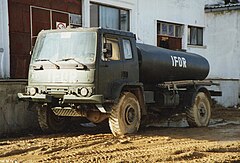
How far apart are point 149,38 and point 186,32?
3385 mm

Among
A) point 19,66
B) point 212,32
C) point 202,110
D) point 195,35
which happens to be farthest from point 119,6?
point 212,32

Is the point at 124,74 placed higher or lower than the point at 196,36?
lower

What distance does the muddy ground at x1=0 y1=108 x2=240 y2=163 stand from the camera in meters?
7.55

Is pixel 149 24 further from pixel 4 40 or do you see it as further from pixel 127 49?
pixel 127 49

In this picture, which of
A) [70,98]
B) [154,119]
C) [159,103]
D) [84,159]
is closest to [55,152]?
[84,159]

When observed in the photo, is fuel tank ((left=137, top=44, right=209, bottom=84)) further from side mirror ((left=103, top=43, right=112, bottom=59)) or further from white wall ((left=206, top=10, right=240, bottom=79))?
white wall ((left=206, top=10, right=240, bottom=79))

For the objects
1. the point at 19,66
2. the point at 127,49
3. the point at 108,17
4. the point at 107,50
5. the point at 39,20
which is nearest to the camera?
the point at 107,50

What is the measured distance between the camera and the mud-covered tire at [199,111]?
12.4 m

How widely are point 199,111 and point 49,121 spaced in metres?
4.66

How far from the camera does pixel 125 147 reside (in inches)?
333

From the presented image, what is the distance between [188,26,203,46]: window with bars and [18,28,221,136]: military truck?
10801mm

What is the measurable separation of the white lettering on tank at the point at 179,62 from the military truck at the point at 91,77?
66cm

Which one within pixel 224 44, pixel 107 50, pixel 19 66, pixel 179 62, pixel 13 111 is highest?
pixel 224 44

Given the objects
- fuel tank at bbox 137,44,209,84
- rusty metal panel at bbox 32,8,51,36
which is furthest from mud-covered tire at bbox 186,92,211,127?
rusty metal panel at bbox 32,8,51,36
